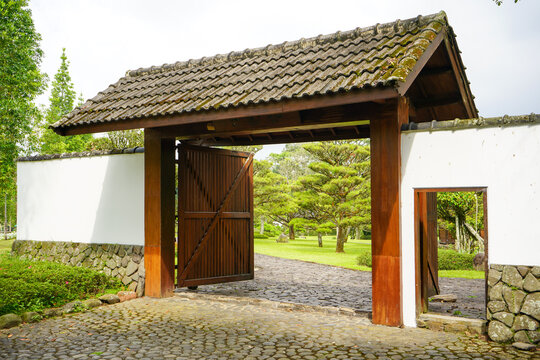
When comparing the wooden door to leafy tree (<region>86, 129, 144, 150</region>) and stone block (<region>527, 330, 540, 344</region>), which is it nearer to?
stone block (<region>527, 330, 540, 344</region>)

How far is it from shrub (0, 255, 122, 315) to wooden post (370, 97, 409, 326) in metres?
4.39

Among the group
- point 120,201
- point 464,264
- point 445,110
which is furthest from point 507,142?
point 464,264

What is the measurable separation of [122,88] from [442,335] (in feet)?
21.3

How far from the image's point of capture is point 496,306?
16.5 ft

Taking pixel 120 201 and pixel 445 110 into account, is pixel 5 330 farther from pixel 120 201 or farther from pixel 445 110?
pixel 445 110

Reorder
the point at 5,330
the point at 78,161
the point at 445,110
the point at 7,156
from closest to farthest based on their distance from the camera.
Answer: the point at 5,330 < the point at 445,110 < the point at 78,161 < the point at 7,156

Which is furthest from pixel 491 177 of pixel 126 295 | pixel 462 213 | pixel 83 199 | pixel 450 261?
pixel 462 213

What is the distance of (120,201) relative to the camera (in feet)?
26.5

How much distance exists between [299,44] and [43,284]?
5247 mm

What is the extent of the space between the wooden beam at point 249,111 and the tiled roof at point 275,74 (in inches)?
2.7

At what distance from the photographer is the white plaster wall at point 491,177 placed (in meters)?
4.96

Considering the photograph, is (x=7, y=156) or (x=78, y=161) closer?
(x=78, y=161)

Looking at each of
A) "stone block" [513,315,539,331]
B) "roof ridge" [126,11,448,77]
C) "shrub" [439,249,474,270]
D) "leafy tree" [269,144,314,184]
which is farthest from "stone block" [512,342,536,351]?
"leafy tree" [269,144,314,184]

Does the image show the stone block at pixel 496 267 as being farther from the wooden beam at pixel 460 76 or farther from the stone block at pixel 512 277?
the wooden beam at pixel 460 76
